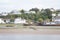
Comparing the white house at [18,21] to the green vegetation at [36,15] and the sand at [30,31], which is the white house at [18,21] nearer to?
the green vegetation at [36,15]

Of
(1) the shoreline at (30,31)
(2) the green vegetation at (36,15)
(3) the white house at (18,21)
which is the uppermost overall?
(2) the green vegetation at (36,15)

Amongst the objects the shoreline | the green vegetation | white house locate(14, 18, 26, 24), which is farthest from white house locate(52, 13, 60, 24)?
white house locate(14, 18, 26, 24)

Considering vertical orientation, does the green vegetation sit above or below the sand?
above

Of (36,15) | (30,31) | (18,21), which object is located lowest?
(30,31)

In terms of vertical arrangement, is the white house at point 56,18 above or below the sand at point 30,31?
above

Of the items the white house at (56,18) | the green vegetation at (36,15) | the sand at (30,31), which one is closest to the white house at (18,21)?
the green vegetation at (36,15)

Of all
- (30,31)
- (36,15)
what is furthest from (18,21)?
(36,15)

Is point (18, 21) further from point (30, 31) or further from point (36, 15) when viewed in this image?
point (36, 15)

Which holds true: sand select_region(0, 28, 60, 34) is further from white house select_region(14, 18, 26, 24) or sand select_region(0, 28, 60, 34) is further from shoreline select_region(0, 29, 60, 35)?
white house select_region(14, 18, 26, 24)

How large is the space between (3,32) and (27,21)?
862 millimetres

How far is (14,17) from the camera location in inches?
247

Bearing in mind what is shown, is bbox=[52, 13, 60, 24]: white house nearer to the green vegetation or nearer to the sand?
the green vegetation

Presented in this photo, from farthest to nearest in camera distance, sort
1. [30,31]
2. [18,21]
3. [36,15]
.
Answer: [36,15] < [30,31] < [18,21]

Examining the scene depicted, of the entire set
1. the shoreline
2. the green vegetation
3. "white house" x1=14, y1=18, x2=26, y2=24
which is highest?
the green vegetation
